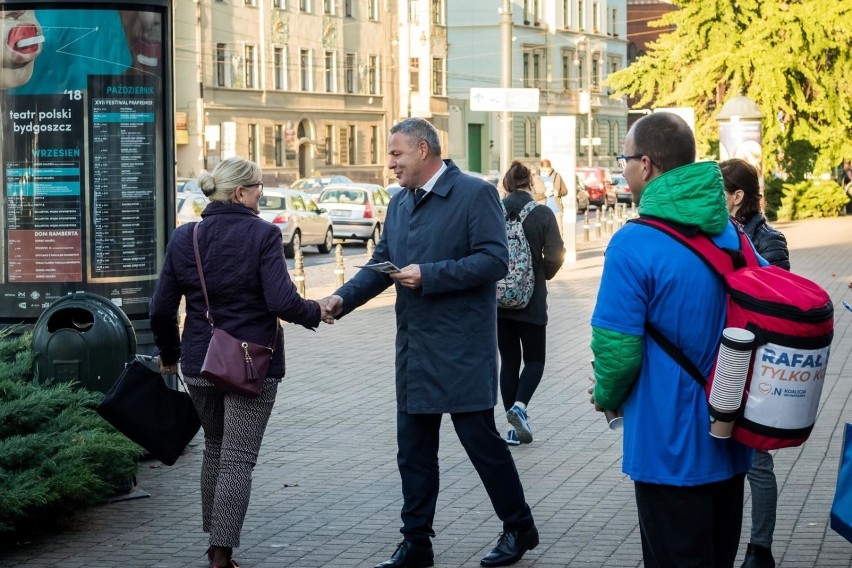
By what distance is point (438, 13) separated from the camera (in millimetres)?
75188

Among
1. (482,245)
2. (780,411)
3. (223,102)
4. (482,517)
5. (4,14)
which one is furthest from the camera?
(223,102)

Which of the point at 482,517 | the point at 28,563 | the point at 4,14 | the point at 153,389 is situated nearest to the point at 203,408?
the point at 153,389

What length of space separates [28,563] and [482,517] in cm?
216

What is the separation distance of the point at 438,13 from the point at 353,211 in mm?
42913

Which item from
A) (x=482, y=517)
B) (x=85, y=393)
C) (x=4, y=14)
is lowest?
(x=482, y=517)

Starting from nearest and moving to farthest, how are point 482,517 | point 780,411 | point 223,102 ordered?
point 780,411, point 482,517, point 223,102

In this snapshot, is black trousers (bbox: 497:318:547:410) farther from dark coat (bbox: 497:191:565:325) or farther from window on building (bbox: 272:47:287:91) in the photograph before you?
window on building (bbox: 272:47:287:91)

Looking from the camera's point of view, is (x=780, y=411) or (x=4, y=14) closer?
(x=780, y=411)

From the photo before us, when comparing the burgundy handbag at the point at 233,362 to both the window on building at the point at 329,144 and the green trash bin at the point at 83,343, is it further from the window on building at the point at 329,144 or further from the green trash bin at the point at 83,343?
the window on building at the point at 329,144

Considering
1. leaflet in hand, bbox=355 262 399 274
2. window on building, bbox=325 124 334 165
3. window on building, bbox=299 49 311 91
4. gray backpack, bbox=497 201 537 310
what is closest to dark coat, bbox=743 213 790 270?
leaflet in hand, bbox=355 262 399 274

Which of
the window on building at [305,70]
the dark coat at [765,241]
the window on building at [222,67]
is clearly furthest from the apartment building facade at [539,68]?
the dark coat at [765,241]

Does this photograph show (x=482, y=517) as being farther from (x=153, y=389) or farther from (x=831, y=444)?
(x=831, y=444)

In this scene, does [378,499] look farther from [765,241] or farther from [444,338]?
[765,241]

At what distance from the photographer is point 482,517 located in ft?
23.1
